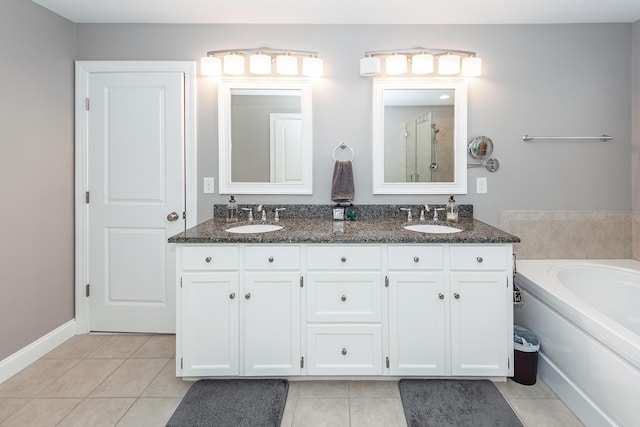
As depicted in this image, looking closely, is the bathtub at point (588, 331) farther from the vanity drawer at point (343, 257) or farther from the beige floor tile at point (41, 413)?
the beige floor tile at point (41, 413)

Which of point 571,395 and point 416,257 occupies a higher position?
point 416,257

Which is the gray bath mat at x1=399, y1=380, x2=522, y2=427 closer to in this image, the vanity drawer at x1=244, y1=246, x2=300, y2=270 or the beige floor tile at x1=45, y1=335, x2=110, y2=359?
the vanity drawer at x1=244, y1=246, x2=300, y2=270

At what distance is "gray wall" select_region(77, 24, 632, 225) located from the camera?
2.67m

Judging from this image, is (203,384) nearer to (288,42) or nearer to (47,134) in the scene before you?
(47,134)

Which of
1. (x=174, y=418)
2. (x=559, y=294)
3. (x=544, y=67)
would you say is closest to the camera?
(x=174, y=418)

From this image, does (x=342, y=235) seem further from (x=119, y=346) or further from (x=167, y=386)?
(x=119, y=346)

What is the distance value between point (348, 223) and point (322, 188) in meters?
0.37

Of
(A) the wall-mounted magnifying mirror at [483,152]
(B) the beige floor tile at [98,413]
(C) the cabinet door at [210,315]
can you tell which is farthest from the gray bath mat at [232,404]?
(A) the wall-mounted magnifying mirror at [483,152]

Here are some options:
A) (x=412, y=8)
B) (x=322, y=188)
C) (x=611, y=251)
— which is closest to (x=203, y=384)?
(x=322, y=188)

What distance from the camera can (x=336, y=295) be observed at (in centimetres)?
205

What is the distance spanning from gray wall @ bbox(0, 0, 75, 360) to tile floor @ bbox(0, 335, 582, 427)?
0.34 metres

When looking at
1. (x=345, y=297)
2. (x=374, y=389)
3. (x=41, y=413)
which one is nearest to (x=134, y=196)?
(x=41, y=413)

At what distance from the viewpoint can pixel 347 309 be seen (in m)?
2.05

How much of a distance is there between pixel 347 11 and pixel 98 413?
8.80 feet
